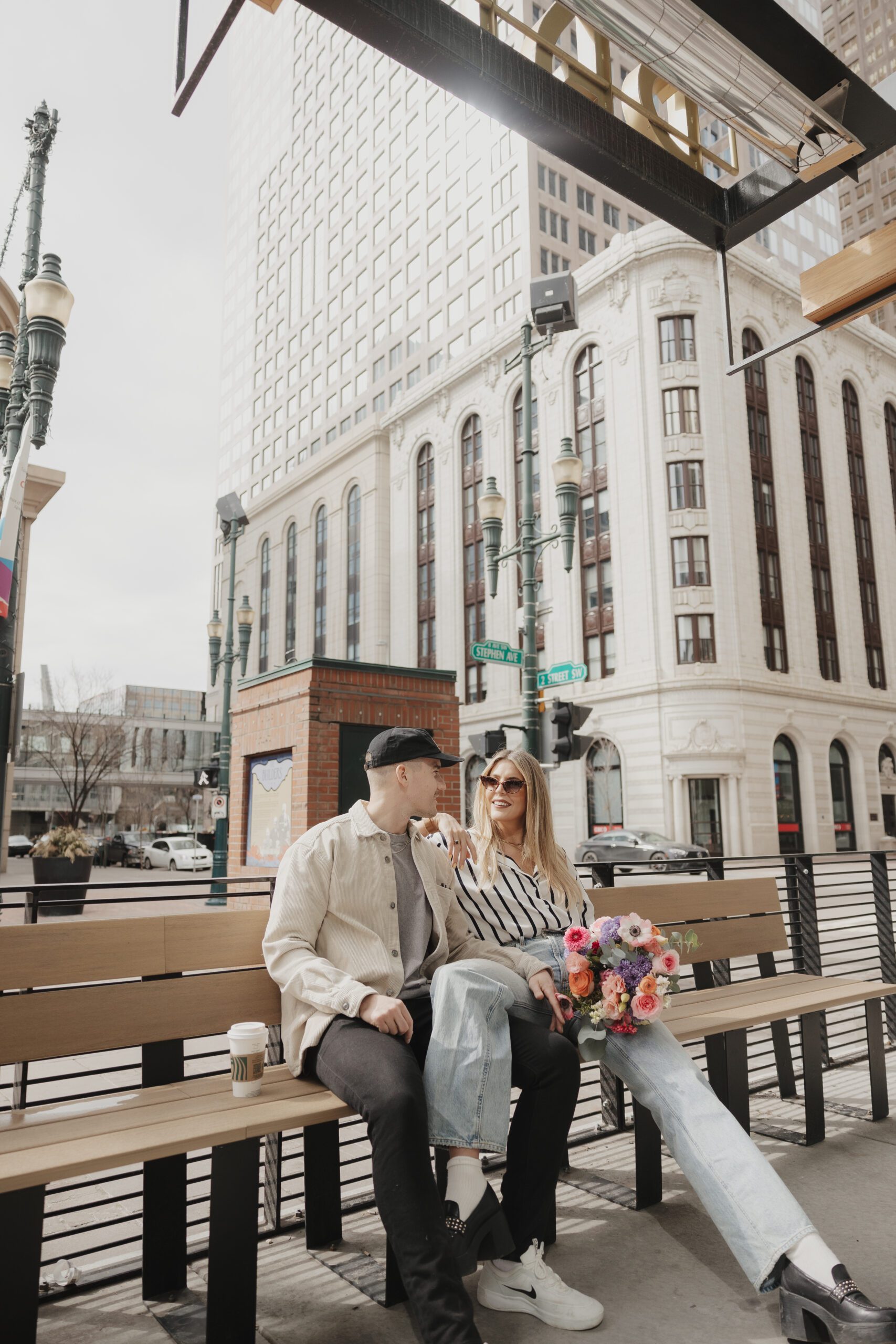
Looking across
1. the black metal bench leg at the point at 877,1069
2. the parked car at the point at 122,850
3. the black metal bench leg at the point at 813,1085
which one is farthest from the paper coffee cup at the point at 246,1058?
the parked car at the point at 122,850

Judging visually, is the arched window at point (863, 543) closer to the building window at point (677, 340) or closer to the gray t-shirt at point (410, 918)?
the building window at point (677, 340)

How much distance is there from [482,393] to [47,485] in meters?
27.5

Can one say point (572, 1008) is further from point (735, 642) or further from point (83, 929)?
point (735, 642)

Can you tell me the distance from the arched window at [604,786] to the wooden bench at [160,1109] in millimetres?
31305

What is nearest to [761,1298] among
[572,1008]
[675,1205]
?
[675,1205]

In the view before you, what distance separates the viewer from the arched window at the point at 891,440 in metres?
42.6

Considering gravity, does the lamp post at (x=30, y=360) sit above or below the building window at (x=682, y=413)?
below

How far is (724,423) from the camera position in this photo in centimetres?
3431

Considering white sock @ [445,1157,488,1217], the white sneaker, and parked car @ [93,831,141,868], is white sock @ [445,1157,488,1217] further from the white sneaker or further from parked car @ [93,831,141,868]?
parked car @ [93,831,141,868]

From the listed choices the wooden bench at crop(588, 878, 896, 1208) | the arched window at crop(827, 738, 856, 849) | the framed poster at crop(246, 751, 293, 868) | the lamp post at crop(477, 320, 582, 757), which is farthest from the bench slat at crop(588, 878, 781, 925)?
the arched window at crop(827, 738, 856, 849)

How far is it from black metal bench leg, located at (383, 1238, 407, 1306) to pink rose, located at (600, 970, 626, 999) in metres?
1.10

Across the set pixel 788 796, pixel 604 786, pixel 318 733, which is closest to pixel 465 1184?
pixel 318 733

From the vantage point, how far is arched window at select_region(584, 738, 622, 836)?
112ft

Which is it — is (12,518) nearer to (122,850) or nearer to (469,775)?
(469,775)
